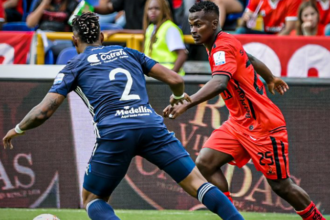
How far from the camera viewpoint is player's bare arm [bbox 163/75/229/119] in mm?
5355

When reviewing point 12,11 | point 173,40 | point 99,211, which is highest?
point 99,211

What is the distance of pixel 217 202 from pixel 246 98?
52.0 inches

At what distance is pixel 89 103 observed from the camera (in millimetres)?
5336

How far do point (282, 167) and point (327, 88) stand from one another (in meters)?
2.02

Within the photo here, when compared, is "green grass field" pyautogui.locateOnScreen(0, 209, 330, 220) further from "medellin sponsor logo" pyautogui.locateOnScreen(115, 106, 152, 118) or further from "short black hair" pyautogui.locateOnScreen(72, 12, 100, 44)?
"short black hair" pyautogui.locateOnScreen(72, 12, 100, 44)

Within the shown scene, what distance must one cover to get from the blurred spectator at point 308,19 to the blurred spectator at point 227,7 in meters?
1.07

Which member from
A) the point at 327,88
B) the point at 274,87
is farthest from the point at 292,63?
the point at 274,87

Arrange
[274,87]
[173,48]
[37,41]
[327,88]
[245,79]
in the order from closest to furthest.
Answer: [245,79]
[274,87]
[327,88]
[173,48]
[37,41]

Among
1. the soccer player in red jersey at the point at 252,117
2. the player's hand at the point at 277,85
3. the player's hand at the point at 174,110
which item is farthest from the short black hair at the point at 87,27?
the player's hand at the point at 277,85

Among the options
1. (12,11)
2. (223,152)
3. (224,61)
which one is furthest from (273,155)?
(12,11)

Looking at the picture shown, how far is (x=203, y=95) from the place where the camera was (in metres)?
5.52

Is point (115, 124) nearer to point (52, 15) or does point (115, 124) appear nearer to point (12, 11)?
point (52, 15)

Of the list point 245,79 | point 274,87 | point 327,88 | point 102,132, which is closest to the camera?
point 102,132

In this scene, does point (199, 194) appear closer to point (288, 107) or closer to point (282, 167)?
point (282, 167)
